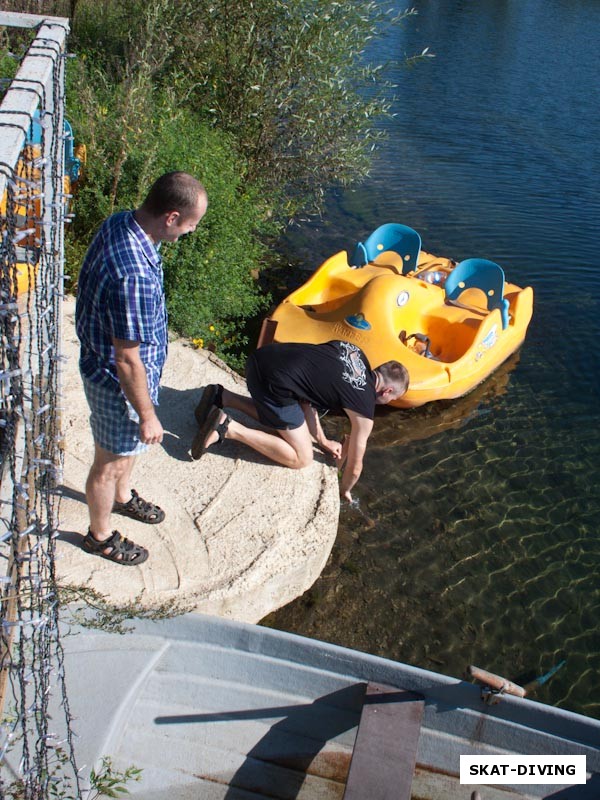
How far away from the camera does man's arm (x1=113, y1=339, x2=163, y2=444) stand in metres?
3.12

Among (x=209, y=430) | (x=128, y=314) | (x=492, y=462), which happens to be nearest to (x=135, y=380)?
(x=128, y=314)

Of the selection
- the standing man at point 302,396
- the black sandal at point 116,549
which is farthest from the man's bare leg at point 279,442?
the black sandal at point 116,549

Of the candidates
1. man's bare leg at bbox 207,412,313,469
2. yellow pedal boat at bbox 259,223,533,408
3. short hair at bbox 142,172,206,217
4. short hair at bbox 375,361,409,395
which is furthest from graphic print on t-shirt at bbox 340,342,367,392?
yellow pedal boat at bbox 259,223,533,408

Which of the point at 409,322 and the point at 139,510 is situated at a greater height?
the point at 139,510

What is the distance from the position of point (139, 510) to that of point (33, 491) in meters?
1.79

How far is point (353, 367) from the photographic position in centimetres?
478

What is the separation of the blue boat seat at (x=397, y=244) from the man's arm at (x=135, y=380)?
5391 mm

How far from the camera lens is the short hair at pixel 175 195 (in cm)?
305

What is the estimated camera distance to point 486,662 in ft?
16.2

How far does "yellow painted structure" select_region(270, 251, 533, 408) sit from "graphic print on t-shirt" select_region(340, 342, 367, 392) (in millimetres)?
1935

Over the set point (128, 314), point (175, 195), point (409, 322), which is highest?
point (175, 195)

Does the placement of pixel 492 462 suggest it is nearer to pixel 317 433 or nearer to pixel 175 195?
pixel 317 433

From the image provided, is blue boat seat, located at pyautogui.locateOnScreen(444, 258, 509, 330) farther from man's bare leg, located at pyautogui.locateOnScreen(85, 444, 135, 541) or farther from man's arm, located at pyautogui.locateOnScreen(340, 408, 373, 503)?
man's bare leg, located at pyautogui.locateOnScreen(85, 444, 135, 541)

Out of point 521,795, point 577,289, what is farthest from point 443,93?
point 521,795
